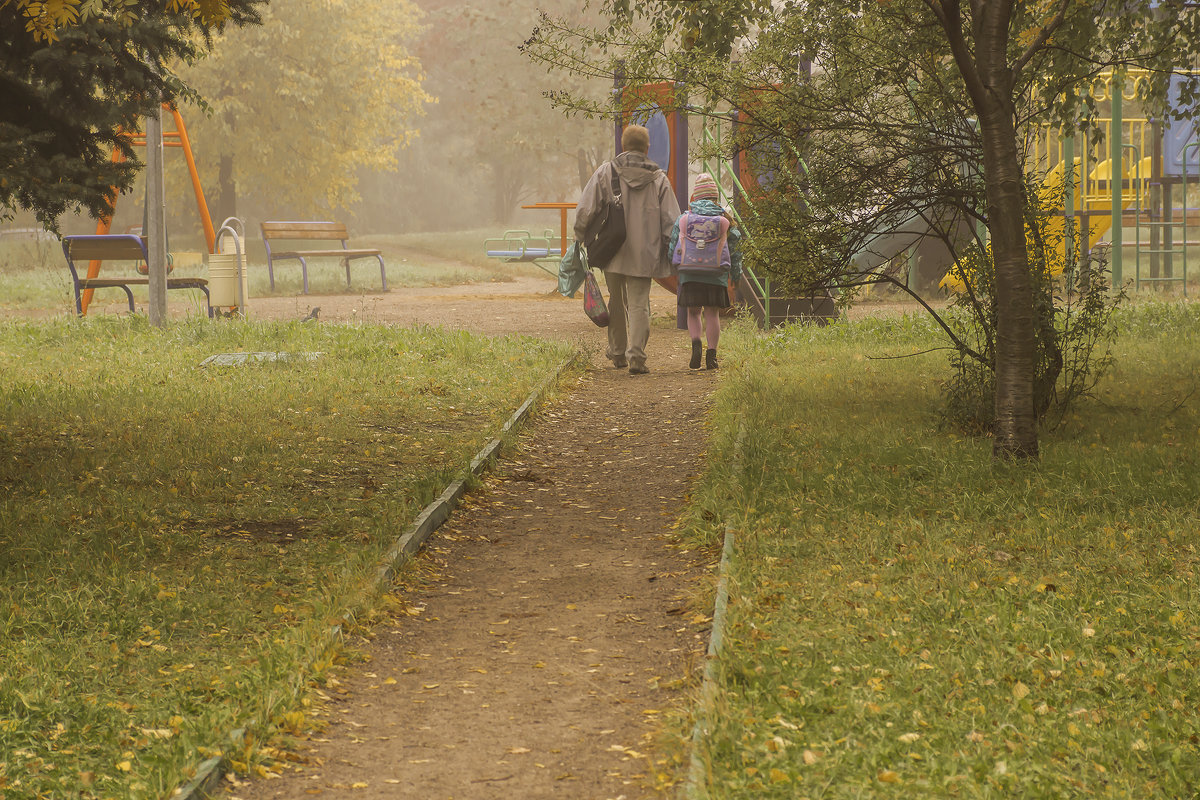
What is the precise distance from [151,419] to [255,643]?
471 cm

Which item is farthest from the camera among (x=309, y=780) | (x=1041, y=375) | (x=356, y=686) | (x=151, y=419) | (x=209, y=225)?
(x=209, y=225)

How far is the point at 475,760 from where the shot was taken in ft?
12.5

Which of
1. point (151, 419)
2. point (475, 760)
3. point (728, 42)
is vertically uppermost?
point (728, 42)

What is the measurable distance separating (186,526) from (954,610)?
377cm

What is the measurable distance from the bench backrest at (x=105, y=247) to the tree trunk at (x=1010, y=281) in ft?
39.8

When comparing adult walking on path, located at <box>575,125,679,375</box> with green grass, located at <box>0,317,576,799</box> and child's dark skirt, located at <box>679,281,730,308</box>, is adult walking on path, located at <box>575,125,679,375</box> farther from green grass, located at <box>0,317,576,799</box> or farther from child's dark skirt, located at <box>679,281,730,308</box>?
green grass, located at <box>0,317,576,799</box>

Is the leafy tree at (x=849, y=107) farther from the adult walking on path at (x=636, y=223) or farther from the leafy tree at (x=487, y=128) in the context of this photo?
the leafy tree at (x=487, y=128)

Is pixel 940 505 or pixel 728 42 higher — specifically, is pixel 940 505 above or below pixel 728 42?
below

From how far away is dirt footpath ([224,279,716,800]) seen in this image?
3.72m

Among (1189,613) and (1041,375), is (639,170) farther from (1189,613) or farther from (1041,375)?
(1189,613)

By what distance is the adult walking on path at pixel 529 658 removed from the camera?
3711 millimetres

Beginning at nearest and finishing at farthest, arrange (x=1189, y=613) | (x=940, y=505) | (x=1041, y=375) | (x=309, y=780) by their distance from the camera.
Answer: (x=309, y=780) → (x=1189, y=613) → (x=940, y=505) → (x=1041, y=375)

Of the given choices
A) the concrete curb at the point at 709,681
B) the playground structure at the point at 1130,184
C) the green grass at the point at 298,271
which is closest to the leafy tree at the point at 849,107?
the concrete curb at the point at 709,681

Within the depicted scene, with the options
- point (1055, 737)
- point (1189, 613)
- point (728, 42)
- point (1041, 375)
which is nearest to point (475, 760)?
point (1055, 737)
